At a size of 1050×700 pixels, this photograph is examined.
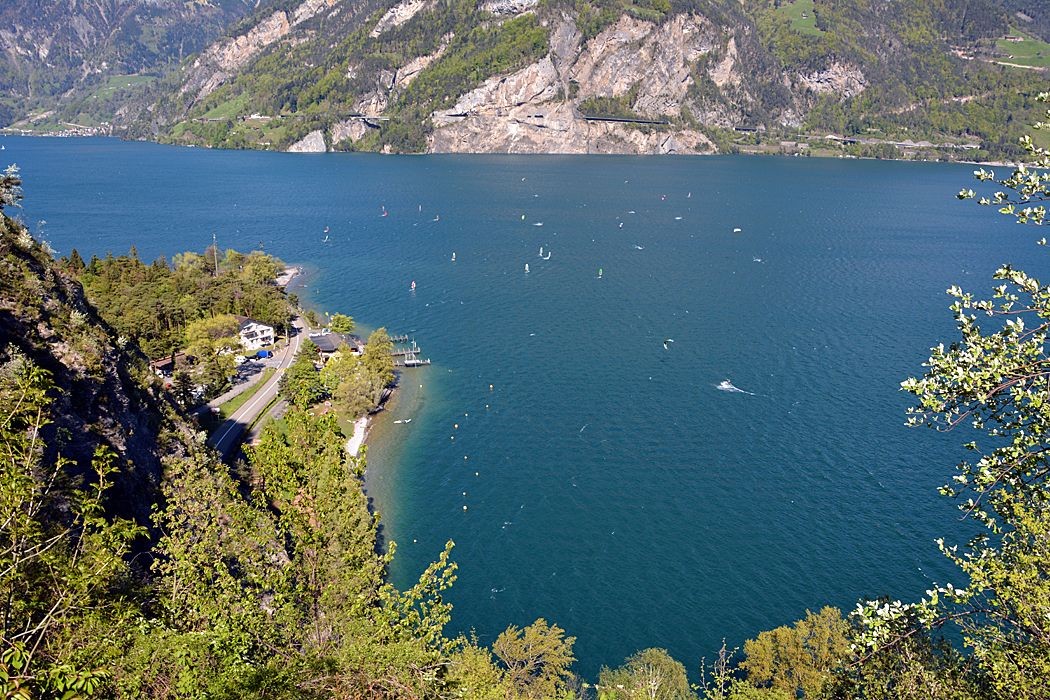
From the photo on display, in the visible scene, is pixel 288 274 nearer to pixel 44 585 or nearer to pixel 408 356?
pixel 408 356

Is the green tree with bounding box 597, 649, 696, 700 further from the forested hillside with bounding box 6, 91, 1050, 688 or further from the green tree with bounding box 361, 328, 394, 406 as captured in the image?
the green tree with bounding box 361, 328, 394, 406

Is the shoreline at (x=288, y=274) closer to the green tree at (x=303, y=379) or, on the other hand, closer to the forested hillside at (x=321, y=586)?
the green tree at (x=303, y=379)

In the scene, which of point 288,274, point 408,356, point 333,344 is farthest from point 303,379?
point 288,274

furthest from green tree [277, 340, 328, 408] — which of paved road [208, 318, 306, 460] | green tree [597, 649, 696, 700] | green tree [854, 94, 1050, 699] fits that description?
green tree [854, 94, 1050, 699]

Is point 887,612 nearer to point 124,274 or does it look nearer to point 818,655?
point 818,655

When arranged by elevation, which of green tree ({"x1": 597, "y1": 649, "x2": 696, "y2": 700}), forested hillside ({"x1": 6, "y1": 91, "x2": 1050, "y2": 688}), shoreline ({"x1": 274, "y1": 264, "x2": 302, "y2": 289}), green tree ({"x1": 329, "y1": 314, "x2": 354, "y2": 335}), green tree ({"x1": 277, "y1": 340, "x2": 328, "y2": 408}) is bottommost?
shoreline ({"x1": 274, "y1": 264, "x2": 302, "y2": 289})

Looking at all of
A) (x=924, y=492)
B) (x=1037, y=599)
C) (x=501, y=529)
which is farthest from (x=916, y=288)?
(x=1037, y=599)

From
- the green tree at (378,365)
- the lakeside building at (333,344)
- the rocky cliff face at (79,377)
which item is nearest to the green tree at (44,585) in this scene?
the rocky cliff face at (79,377)

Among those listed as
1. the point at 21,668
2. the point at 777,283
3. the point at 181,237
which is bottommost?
the point at 777,283
